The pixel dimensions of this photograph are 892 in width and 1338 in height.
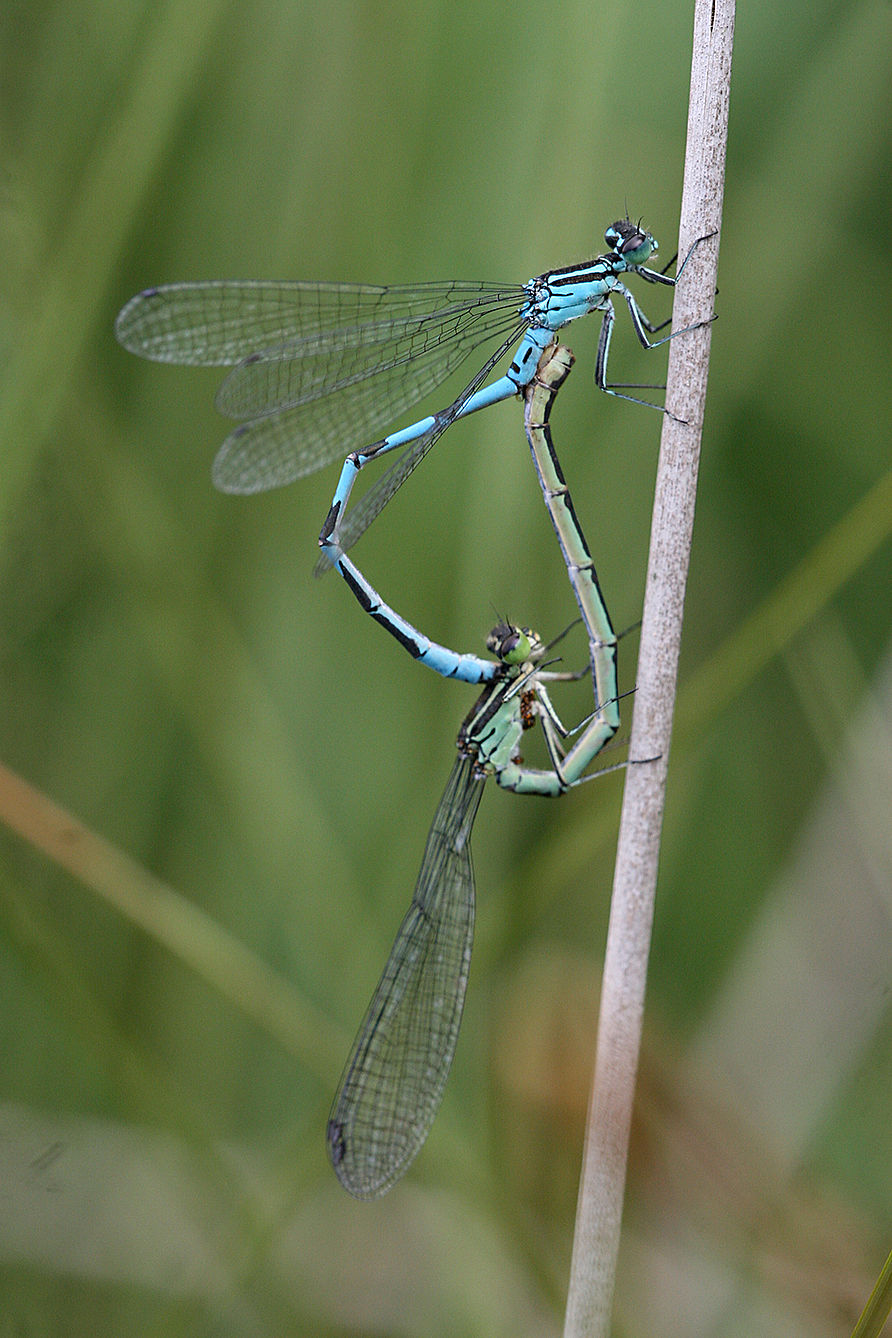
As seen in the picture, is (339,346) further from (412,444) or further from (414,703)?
(414,703)

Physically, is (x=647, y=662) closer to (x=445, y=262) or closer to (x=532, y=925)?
(x=532, y=925)

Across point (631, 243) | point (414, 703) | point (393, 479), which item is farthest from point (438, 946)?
point (631, 243)

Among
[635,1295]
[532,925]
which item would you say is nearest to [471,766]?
[532,925]

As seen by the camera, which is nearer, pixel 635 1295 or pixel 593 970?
pixel 635 1295

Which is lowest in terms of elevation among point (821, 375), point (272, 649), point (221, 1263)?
point (221, 1263)

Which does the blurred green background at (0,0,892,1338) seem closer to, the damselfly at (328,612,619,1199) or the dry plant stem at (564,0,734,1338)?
the damselfly at (328,612,619,1199)

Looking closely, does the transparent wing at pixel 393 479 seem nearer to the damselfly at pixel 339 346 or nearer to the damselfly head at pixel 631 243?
the damselfly at pixel 339 346

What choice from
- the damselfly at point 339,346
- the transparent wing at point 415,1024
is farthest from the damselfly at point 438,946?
the damselfly at point 339,346
